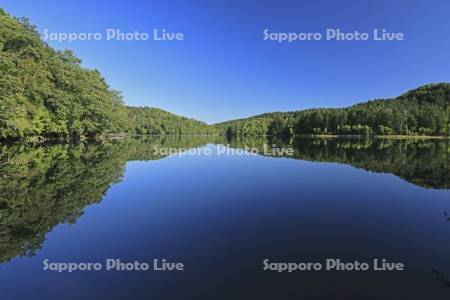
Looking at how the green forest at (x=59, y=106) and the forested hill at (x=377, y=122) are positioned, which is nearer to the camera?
the green forest at (x=59, y=106)

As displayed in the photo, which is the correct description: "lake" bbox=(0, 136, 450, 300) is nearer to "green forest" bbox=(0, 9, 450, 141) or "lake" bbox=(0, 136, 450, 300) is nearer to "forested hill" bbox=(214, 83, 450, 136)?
"green forest" bbox=(0, 9, 450, 141)

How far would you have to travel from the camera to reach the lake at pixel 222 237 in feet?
21.9

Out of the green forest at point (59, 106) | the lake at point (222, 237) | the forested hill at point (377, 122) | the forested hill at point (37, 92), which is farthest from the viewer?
the forested hill at point (377, 122)

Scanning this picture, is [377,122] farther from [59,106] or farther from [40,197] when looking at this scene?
[40,197]

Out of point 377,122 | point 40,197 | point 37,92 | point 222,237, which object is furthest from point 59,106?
point 377,122

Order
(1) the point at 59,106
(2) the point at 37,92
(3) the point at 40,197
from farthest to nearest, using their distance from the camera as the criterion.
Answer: (1) the point at 59,106 → (2) the point at 37,92 → (3) the point at 40,197

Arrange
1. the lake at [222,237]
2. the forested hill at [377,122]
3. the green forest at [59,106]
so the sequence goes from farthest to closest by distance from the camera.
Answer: the forested hill at [377,122] → the green forest at [59,106] → the lake at [222,237]

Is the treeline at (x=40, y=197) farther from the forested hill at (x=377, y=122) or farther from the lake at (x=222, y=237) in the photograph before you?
the forested hill at (x=377, y=122)

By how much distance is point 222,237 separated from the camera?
32.2 ft

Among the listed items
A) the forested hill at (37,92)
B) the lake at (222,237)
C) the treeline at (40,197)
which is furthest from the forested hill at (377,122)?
the treeline at (40,197)

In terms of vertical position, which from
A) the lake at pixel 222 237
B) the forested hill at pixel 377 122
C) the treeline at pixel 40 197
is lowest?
the lake at pixel 222 237

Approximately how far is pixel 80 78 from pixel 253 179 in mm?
60085

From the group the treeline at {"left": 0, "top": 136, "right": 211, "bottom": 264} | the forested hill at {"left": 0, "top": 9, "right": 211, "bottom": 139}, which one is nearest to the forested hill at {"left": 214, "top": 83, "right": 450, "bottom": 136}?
the forested hill at {"left": 0, "top": 9, "right": 211, "bottom": 139}

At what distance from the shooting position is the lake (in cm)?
669
